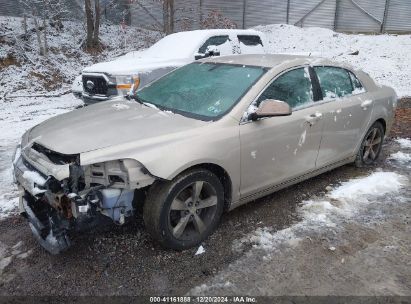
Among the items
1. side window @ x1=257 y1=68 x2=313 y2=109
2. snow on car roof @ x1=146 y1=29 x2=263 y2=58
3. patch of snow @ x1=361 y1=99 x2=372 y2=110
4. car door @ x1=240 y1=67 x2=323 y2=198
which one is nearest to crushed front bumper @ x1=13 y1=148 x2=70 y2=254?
car door @ x1=240 y1=67 x2=323 y2=198

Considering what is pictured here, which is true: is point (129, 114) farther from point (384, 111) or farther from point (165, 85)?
point (384, 111)

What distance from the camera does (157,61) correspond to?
7.55 meters

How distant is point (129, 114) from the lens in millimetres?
3564

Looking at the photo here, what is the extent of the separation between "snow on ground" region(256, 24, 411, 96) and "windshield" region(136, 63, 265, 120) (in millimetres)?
9423

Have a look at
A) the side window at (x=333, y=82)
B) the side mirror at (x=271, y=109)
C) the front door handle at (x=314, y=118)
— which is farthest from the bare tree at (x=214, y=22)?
the side mirror at (x=271, y=109)

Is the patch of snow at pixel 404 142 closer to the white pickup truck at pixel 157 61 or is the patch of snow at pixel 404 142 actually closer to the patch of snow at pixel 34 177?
the white pickup truck at pixel 157 61

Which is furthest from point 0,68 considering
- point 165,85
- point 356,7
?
point 356,7

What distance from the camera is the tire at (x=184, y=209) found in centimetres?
303

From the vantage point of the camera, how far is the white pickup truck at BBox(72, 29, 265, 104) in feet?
22.8

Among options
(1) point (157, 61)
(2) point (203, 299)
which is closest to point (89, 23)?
(1) point (157, 61)

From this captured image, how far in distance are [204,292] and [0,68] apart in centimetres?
1108

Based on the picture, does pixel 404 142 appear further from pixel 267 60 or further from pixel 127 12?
pixel 127 12

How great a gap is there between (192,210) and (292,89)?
168 cm

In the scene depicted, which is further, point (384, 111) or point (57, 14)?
point (57, 14)
